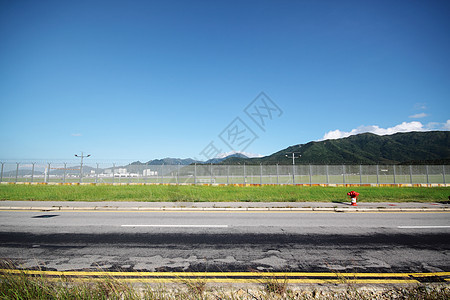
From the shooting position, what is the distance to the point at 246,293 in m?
3.32

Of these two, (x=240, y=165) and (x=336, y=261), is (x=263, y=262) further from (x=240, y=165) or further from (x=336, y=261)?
(x=240, y=165)

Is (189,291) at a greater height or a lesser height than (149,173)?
lesser

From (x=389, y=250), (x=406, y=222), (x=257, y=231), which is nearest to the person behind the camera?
(x=389, y=250)

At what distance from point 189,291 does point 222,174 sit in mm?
26641

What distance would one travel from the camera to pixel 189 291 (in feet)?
10.6

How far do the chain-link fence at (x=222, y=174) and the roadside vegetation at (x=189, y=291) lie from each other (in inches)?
1005

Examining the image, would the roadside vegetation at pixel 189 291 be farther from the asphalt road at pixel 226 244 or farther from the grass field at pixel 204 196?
the grass field at pixel 204 196

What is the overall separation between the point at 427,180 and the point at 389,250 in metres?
33.0

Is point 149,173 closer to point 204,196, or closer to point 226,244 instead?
point 204,196

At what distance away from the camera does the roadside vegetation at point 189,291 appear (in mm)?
2975

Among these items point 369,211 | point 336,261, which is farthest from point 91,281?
point 369,211

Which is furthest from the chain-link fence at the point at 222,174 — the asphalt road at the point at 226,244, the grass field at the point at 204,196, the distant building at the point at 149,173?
the asphalt road at the point at 226,244

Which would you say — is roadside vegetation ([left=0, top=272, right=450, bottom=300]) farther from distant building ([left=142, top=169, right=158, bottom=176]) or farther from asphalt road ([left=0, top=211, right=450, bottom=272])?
distant building ([left=142, top=169, right=158, bottom=176])

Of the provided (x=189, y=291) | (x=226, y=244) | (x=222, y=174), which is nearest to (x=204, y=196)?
(x=226, y=244)
